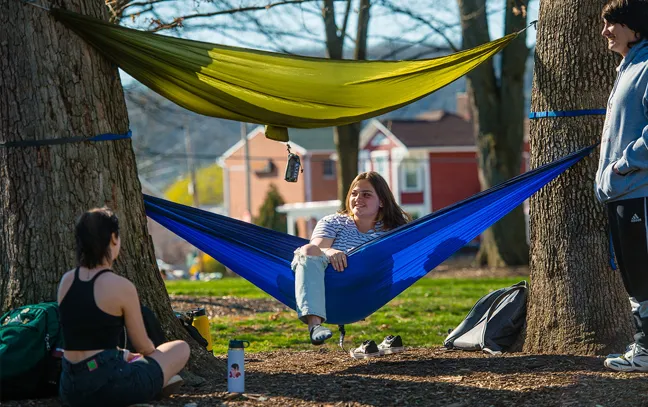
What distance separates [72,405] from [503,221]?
1348 cm

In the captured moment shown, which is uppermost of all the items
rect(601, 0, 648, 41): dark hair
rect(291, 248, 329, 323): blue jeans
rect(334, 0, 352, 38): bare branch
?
rect(334, 0, 352, 38): bare branch

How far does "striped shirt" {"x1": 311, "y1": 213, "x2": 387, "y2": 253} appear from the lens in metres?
5.04

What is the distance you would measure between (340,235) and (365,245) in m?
0.40

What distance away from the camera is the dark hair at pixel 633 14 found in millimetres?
4105

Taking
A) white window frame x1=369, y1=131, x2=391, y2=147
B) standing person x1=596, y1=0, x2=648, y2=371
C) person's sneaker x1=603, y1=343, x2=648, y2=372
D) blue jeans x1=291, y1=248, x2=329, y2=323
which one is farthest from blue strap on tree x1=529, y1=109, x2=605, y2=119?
white window frame x1=369, y1=131, x2=391, y2=147

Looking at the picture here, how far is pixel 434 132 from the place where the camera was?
36.8 m

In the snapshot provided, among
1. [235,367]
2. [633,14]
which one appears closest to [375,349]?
[235,367]

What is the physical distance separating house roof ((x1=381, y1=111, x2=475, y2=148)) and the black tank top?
32462mm

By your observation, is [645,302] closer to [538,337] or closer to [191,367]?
[538,337]

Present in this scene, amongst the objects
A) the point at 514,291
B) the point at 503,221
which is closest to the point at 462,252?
the point at 503,221

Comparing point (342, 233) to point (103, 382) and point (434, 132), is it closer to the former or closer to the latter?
point (103, 382)

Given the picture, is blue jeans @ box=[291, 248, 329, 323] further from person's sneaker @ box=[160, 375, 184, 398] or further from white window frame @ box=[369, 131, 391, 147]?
white window frame @ box=[369, 131, 391, 147]

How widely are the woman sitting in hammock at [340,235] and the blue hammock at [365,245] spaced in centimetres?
8

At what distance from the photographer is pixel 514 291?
5.23 meters
